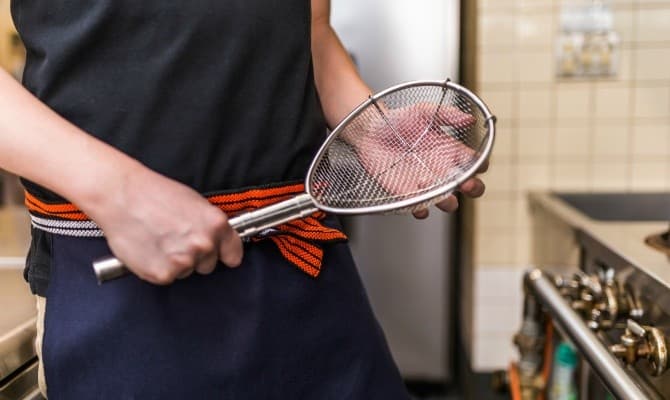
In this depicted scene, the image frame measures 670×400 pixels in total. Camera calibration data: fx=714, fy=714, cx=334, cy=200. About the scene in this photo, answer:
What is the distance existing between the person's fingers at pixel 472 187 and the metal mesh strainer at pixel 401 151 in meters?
0.01

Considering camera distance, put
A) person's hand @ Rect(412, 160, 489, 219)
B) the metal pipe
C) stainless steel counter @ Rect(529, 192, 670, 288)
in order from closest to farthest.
Result: person's hand @ Rect(412, 160, 489, 219)
the metal pipe
stainless steel counter @ Rect(529, 192, 670, 288)

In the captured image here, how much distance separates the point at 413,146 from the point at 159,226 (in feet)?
0.90

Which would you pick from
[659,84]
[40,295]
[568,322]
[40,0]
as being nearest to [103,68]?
[40,0]

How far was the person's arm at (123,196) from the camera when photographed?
438 mm

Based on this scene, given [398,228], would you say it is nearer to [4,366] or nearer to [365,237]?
[365,237]

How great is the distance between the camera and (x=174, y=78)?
1.74 feet

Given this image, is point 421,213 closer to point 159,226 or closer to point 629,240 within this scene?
point 159,226

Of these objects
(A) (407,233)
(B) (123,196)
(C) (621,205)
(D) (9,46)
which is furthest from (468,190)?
(D) (9,46)

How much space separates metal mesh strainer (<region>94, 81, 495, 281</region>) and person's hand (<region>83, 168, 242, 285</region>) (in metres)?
0.09

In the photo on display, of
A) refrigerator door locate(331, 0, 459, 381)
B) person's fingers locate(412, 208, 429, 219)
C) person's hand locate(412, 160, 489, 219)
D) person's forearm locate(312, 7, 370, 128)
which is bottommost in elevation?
refrigerator door locate(331, 0, 459, 381)

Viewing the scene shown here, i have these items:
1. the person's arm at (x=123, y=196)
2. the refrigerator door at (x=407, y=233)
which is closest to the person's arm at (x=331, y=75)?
the person's arm at (x=123, y=196)

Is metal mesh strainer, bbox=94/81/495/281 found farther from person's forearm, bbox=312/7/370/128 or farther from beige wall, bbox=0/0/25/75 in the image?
beige wall, bbox=0/0/25/75

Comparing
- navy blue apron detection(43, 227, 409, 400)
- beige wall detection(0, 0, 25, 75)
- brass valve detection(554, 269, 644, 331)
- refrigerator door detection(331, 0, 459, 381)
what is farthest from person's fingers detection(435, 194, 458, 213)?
beige wall detection(0, 0, 25, 75)

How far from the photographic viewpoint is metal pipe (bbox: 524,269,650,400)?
66cm
